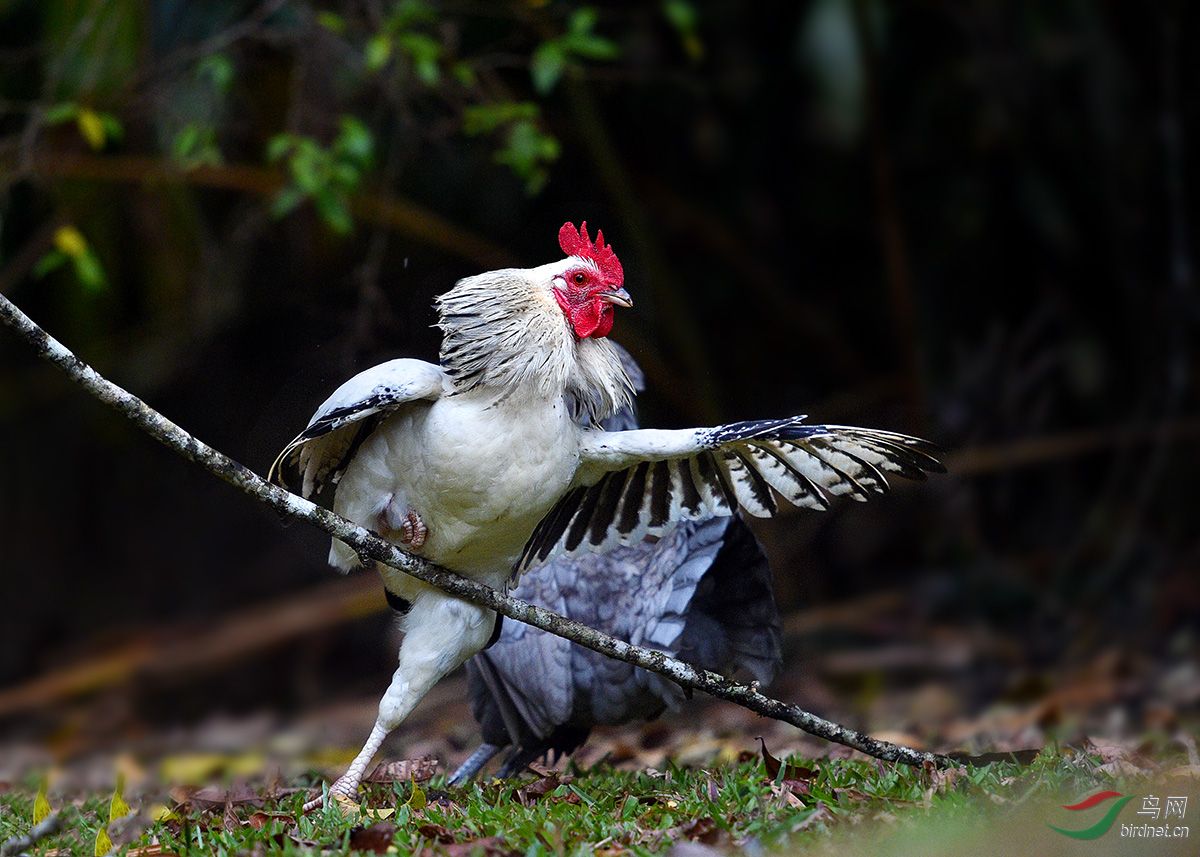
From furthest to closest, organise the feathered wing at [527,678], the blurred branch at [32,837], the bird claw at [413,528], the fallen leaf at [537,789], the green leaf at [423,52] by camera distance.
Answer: the green leaf at [423,52] → the feathered wing at [527,678] → the fallen leaf at [537,789] → the bird claw at [413,528] → the blurred branch at [32,837]

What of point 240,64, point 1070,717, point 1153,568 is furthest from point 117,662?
point 1153,568

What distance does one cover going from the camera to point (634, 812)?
3.42 m

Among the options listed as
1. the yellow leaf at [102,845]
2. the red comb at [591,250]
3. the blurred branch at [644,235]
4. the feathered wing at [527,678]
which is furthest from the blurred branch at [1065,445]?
the yellow leaf at [102,845]

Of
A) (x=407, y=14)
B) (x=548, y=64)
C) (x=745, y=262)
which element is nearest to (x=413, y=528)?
(x=548, y=64)

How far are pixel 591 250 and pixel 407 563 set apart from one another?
3.36 feet

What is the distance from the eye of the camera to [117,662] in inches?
327

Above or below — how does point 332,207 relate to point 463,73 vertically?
below

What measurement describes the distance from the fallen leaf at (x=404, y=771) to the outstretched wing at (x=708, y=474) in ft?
2.83

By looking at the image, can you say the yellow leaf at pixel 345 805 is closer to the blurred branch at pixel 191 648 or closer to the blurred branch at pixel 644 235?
the blurred branch at pixel 644 235

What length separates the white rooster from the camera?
11.1ft

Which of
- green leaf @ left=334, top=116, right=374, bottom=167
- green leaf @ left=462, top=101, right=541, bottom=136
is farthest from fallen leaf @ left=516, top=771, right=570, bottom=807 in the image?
green leaf @ left=462, top=101, right=541, bottom=136

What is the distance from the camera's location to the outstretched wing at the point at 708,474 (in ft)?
11.5

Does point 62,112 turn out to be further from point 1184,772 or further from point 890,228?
point 890,228

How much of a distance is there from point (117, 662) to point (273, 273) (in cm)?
293
